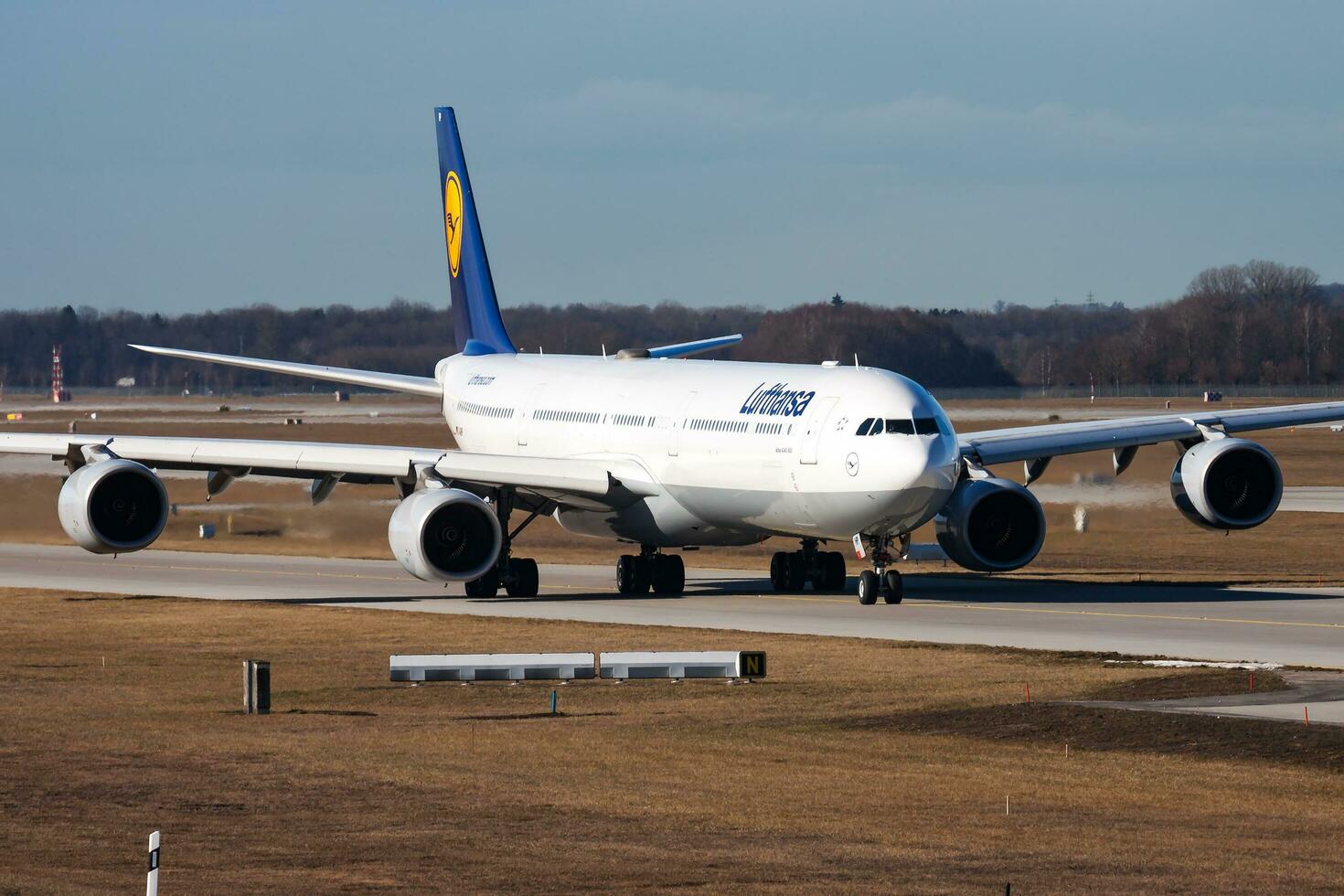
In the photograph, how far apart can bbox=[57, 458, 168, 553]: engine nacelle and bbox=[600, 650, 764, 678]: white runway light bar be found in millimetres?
14782

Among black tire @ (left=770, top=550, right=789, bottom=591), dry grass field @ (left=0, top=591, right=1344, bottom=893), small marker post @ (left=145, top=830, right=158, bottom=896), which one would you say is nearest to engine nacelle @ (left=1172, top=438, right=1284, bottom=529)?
black tire @ (left=770, top=550, right=789, bottom=591)

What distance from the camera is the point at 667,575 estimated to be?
4078 cm

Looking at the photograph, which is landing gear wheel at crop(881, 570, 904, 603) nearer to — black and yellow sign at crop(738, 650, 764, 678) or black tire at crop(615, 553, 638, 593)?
black tire at crop(615, 553, 638, 593)

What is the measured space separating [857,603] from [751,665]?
11692 mm

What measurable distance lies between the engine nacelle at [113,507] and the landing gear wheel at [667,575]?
29.7ft

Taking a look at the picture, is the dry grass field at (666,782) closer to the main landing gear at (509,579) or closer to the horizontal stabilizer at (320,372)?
the main landing gear at (509,579)

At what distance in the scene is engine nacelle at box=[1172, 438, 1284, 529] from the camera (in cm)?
4056

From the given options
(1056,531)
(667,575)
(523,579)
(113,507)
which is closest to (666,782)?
(523,579)

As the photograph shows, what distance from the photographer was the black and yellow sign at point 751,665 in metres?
26.4

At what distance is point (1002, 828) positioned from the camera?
16.8 m

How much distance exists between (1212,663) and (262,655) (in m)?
12.7

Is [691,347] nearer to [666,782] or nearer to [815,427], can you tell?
[815,427]

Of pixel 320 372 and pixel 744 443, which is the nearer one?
pixel 744 443

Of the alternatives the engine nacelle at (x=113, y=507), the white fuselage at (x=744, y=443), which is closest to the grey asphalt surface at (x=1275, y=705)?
the white fuselage at (x=744, y=443)
